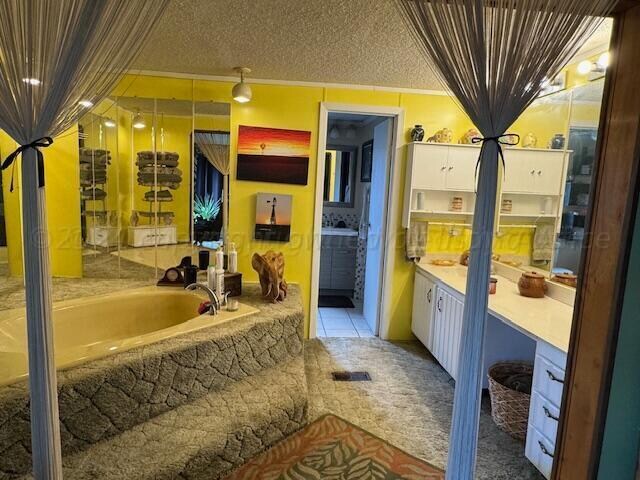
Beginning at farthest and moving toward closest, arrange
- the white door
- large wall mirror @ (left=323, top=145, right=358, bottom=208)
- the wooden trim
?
large wall mirror @ (left=323, top=145, right=358, bottom=208) → the white door → the wooden trim

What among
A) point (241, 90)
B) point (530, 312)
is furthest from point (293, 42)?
point (530, 312)

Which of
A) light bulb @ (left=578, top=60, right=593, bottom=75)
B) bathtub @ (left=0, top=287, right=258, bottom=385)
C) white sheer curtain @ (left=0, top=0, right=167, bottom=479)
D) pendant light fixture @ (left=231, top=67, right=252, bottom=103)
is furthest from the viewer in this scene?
pendant light fixture @ (left=231, top=67, right=252, bottom=103)

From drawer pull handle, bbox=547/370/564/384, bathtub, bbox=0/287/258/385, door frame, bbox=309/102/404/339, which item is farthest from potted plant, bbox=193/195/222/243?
drawer pull handle, bbox=547/370/564/384

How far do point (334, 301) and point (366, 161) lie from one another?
1869 millimetres

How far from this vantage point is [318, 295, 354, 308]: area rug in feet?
15.8

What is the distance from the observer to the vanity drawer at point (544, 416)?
182 centimetres

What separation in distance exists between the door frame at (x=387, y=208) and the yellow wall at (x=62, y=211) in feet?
6.35

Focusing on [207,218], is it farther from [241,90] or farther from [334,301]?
[334,301]

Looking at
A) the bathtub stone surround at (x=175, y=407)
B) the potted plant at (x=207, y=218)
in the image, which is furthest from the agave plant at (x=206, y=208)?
the bathtub stone surround at (x=175, y=407)

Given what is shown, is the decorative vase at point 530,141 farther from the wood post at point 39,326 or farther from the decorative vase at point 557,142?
the wood post at point 39,326

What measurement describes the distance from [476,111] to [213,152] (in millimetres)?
2585

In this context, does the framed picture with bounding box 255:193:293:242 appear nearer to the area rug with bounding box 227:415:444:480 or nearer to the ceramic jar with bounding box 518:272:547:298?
the area rug with bounding box 227:415:444:480

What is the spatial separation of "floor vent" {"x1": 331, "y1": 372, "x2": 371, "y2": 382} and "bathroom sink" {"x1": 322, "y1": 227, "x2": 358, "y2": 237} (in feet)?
7.54

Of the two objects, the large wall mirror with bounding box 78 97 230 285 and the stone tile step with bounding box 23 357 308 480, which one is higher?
the large wall mirror with bounding box 78 97 230 285
